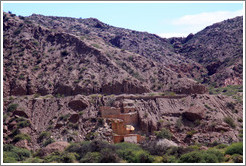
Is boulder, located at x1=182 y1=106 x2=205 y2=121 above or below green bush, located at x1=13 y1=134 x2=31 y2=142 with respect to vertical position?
above

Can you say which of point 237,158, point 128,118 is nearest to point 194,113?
point 128,118

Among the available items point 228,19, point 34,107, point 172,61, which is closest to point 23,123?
point 34,107

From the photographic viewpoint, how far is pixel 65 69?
65.2m

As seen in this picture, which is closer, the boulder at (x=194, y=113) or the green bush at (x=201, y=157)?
the green bush at (x=201, y=157)

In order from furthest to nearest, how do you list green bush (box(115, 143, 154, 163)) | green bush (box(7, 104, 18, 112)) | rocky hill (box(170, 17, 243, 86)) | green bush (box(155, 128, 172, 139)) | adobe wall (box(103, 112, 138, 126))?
rocky hill (box(170, 17, 243, 86)) → green bush (box(7, 104, 18, 112)) → adobe wall (box(103, 112, 138, 126)) → green bush (box(155, 128, 172, 139)) → green bush (box(115, 143, 154, 163))

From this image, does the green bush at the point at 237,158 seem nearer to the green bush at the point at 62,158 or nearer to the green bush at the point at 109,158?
the green bush at the point at 109,158

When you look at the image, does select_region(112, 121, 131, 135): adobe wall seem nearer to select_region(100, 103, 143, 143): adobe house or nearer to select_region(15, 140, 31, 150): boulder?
select_region(100, 103, 143, 143): adobe house

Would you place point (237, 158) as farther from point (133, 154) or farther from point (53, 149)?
point (53, 149)

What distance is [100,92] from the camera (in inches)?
2292

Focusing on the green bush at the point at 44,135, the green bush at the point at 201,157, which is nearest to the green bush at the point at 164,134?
the green bush at the point at 201,157

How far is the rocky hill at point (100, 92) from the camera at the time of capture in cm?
4592

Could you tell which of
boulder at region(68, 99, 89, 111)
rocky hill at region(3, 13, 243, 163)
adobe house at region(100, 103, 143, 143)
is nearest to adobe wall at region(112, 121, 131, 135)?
adobe house at region(100, 103, 143, 143)

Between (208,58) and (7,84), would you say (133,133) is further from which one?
(208,58)

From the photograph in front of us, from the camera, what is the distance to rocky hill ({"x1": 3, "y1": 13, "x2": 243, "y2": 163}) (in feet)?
151
